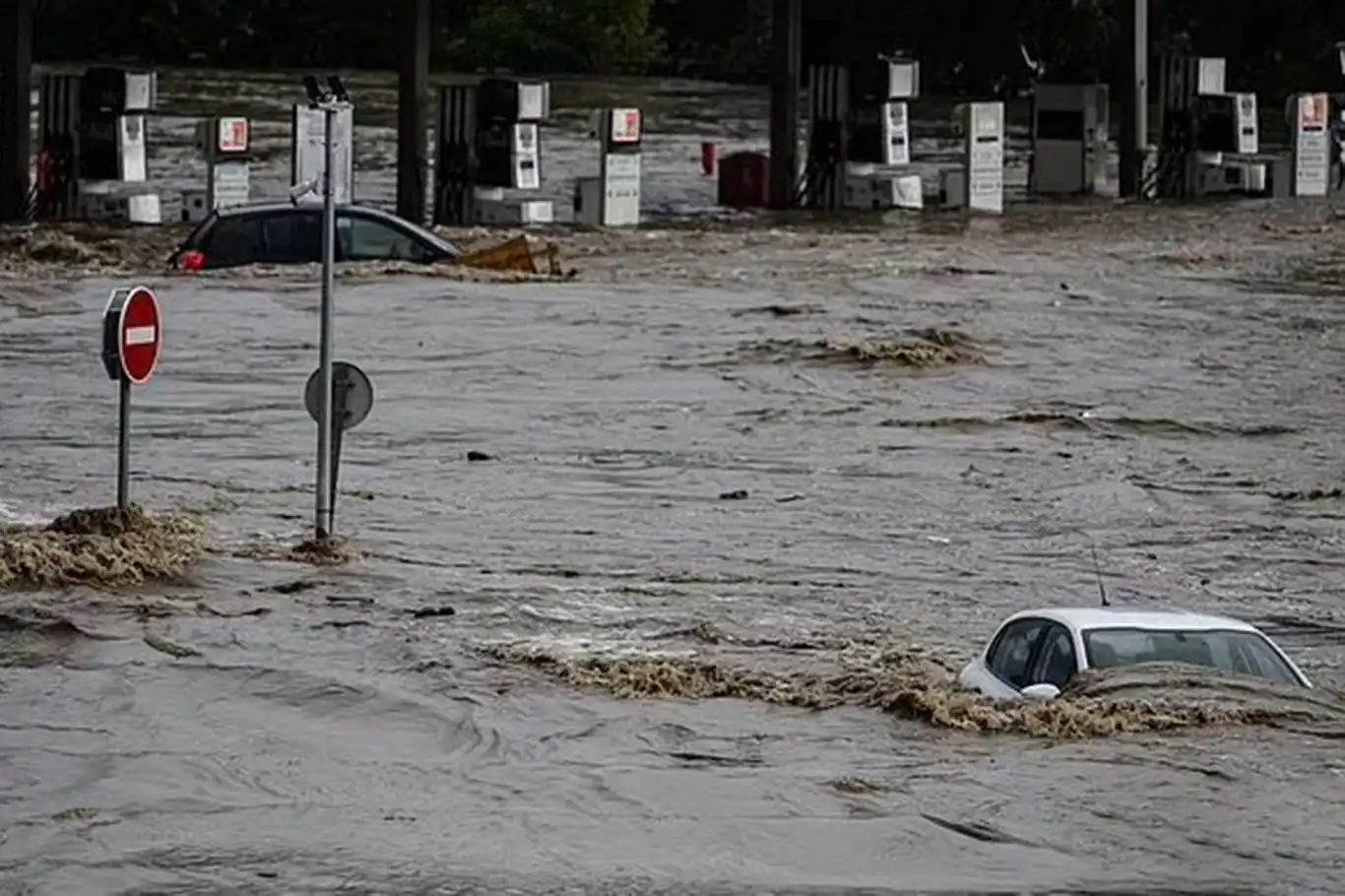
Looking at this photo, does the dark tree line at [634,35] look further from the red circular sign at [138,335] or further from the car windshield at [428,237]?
the red circular sign at [138,335]

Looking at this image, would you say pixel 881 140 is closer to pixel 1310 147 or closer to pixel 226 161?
pixel 1310 147

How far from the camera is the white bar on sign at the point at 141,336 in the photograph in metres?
15.9

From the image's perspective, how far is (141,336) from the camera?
16.0 meters

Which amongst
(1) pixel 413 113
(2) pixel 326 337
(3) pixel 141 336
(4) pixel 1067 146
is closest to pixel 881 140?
(4) pixel 1067 146

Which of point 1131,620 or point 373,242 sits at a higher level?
point 373,242

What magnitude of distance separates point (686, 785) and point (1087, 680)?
71.8 inches

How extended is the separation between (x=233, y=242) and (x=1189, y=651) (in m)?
18.3

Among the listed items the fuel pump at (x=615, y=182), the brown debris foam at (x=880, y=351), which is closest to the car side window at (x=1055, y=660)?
the brown debris foam at (x=880, y=351)

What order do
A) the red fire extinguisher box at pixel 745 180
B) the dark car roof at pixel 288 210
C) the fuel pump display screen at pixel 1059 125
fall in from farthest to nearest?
the fuel pump display screen at pixel 1059 125 < the red fire extinguisher box at pixel 745 180 < the dark car roof at pixel 288 210

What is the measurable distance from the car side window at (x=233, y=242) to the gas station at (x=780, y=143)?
5.54 meters

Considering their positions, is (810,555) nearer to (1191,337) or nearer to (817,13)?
(1191,337)

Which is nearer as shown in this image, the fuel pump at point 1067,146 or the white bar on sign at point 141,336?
the white bar on sign at point 141,336

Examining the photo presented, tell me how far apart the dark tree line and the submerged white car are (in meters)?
50.7

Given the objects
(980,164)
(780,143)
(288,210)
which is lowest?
(288,210)
